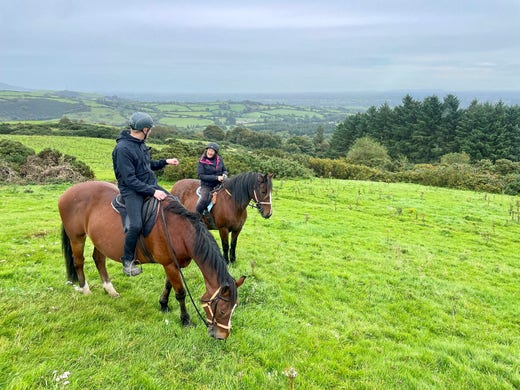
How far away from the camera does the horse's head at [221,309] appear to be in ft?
14.8

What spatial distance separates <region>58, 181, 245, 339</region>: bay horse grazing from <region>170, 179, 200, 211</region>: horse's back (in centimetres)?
263

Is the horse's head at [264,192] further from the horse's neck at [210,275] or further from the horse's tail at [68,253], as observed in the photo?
the horse's tail at [68,253]

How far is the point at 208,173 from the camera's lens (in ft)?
26.9

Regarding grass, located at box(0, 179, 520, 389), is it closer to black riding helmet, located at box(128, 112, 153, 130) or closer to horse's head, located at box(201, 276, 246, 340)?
horse's head, located at box(201, 276, 246, 340)

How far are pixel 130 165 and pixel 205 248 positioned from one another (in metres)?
1.78

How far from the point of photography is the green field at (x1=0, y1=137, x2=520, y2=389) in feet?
13.6

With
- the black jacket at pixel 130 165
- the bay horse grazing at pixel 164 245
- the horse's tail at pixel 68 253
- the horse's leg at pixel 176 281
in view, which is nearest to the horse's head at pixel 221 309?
the bay horse grazing at pixel 164 245

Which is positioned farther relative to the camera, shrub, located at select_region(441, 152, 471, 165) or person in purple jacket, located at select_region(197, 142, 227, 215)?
shrub, located at select_region(441, 152, 471, 165)

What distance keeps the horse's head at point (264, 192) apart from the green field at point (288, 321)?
151 cm

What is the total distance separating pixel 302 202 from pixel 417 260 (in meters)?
9.41

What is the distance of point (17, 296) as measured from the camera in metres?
5.38

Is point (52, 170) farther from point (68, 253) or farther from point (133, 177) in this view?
point (133, 177)

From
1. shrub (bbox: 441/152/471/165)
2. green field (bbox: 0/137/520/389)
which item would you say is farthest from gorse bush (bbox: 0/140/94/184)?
shrub (bbox: 441/152/471/165)

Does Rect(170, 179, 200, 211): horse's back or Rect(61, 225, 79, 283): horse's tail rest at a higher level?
Rect(170, 179, 200, 211): horse's back
